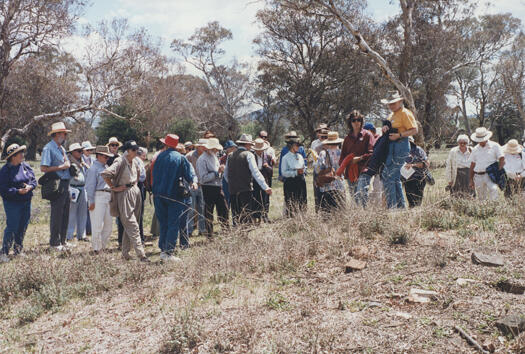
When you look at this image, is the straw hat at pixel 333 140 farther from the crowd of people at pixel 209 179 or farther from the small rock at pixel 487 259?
the small rock at pixel 487 259

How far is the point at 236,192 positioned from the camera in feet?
25.7

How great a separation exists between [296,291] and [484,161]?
531 cm

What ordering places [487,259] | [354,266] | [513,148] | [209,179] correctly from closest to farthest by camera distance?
[487,259] → [354,266] → [209,179] → [513,148]

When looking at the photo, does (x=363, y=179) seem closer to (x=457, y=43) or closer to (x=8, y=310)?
(x=8, y=310)

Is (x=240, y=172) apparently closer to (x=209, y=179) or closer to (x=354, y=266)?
(x=209, y=179)

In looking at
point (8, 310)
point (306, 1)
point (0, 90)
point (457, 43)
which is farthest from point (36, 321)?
point (457, 43)

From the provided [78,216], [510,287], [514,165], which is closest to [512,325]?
[510,287]

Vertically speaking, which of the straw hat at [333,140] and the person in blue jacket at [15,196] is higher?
the straw hat at [333,140]

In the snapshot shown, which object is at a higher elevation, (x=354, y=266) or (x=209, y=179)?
(x=209, y=179)

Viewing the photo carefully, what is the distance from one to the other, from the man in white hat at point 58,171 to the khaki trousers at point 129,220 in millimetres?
1704

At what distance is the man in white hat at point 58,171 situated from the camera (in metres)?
7.58

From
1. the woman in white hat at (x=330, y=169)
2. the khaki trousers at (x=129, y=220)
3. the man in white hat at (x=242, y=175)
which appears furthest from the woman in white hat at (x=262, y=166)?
the khaki trousers at (x=129, y=220)

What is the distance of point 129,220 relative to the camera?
6.57 meters

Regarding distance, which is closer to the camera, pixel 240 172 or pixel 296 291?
pixel 296 291
